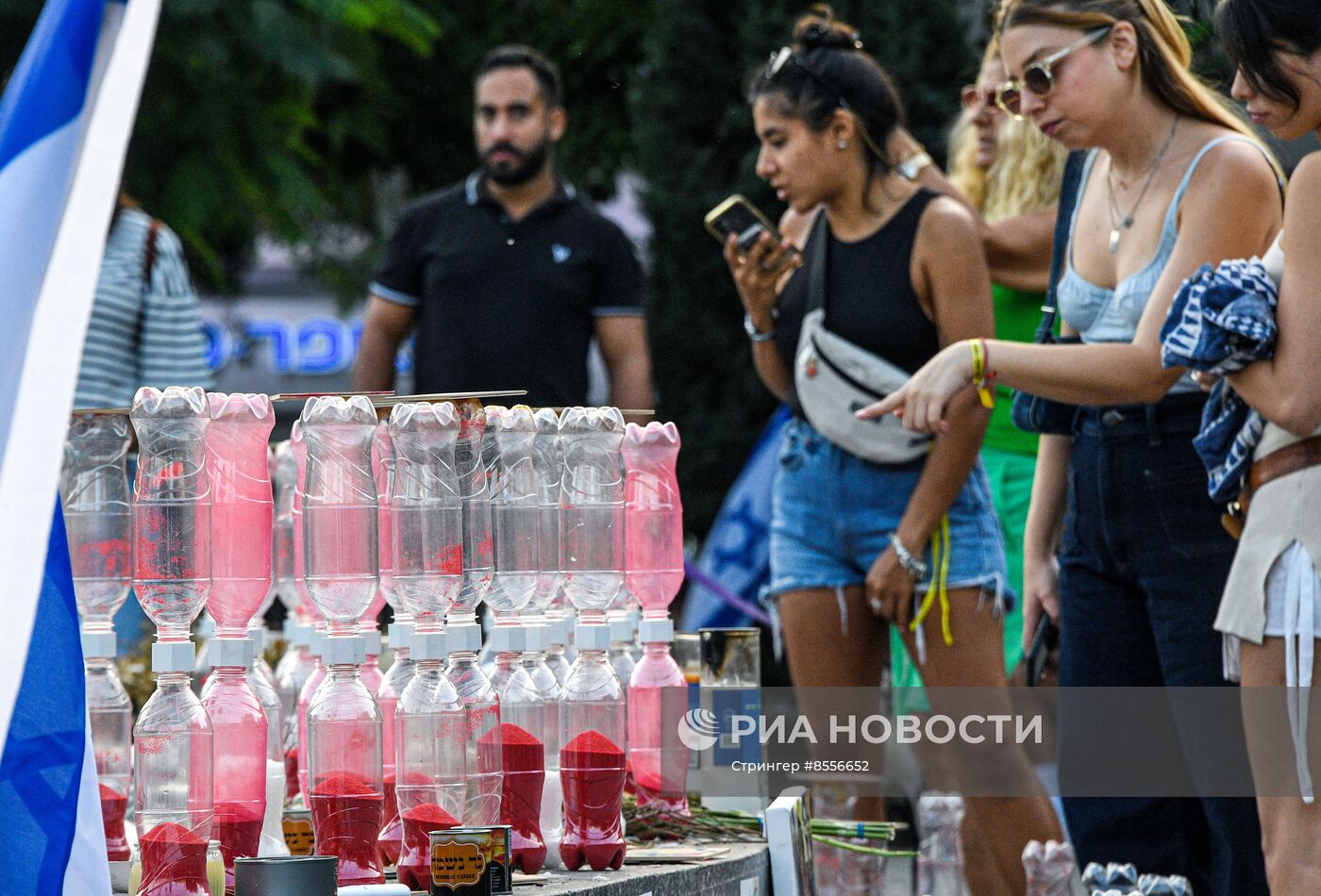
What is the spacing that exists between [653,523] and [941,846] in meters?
1.78

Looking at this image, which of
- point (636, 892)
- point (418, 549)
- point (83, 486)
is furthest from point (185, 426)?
point (636, 892)

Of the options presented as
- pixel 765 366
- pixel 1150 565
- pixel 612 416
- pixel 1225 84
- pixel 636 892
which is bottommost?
pixel 636 892

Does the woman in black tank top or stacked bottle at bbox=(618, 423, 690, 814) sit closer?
stacked bottle at bbox=(618, 423, 690, 814)

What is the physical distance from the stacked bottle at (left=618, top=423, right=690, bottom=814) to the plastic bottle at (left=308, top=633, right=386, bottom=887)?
2.18ft

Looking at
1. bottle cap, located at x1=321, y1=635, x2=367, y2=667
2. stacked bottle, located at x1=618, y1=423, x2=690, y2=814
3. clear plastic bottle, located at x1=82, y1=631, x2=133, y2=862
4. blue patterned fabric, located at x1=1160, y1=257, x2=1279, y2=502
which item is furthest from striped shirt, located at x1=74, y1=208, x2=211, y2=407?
blue patterned fabric, located at x1=1160, y1=257, x2=1279, y2=502

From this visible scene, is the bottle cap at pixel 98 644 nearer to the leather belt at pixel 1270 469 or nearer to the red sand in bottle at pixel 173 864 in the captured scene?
the red sand in bottle at pixel 173 864

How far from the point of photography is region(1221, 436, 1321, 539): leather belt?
109 inches

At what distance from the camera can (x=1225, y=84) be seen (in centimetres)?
418

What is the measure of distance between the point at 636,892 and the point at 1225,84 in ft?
8.72

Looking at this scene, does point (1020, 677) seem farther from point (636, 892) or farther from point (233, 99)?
point (233, 99)

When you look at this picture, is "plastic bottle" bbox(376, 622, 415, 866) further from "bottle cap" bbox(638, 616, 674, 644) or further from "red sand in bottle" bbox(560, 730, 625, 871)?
"bottle cap" bbox(638, 616, 674, 644)

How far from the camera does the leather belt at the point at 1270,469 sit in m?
2.77

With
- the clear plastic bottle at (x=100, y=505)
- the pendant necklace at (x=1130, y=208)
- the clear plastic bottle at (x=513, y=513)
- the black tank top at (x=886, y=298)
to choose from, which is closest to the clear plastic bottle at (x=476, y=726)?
the clear plastic bottle at (x=513, y=513)

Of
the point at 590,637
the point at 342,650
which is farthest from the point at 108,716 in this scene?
the point at 590,637
